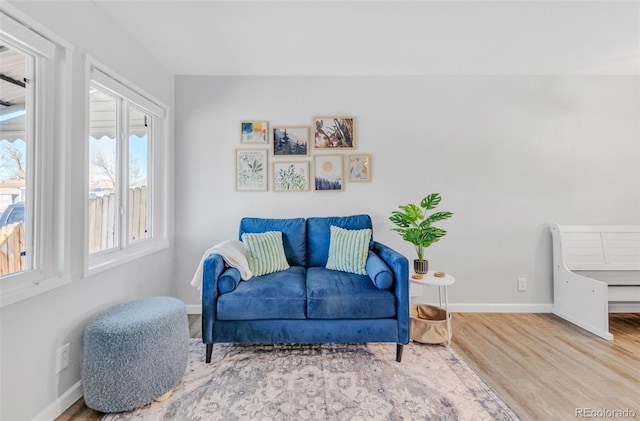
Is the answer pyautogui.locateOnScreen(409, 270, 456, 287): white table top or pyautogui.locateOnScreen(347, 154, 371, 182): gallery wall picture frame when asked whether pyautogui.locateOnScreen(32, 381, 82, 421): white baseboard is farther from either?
pyautogui.locateOnScreen(347, 154, 371, 182): gallery wall picture frame

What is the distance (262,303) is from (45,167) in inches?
58.0

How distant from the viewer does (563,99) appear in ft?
9.64

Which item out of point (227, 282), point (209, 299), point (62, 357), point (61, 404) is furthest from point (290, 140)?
point (61, 404)

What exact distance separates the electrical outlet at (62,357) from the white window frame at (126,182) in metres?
0.40

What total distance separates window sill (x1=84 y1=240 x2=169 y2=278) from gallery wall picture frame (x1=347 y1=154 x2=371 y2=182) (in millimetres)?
2006

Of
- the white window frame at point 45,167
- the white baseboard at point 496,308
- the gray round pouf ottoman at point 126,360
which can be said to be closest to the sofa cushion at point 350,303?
the gray round pouf ottoman at point 126,360

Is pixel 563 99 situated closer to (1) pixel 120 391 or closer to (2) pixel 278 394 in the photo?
(2) pixel 278 394

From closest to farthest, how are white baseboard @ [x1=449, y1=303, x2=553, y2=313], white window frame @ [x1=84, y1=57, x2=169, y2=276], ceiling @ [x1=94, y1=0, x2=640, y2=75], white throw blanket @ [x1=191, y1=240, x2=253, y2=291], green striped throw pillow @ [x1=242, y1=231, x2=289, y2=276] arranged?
1. white window frame @ [x1=84, y1=57, x2=169, y2=276]
2. ceiling @ [x1=94, y1=0, x2=640, y2=75]
3. white throw blanket @ [x1=191, y1=240, x2=253, y2=291]
4. green striped throw pillow @ [x1=242, y1=231, x2=289, y2=276]
5. white baseboard @ [x1=449, y1=303, x2=553, y2=313]

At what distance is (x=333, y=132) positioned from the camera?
2939mm

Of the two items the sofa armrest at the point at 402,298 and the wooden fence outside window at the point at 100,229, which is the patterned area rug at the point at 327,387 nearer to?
the sofa armrest at the point at 402,298

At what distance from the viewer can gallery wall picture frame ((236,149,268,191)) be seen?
115 inches

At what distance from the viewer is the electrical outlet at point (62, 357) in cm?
150

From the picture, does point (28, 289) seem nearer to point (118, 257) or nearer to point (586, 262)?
point (118, 257)

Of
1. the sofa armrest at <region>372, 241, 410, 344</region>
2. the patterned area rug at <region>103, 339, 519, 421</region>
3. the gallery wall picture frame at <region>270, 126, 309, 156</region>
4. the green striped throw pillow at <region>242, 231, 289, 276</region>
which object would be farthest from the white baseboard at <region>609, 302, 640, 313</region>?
the gallery wall picture frame at <region>270, 126, 309, 156</region>
